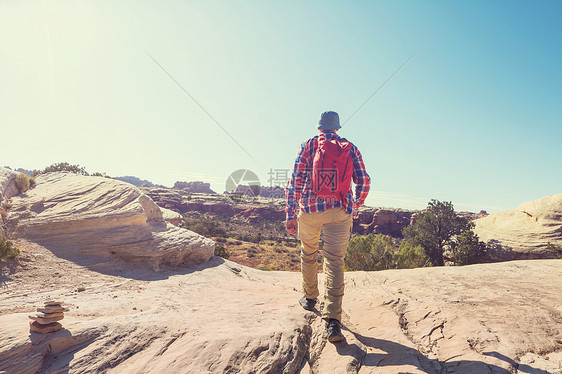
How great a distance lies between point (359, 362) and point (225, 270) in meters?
5.41

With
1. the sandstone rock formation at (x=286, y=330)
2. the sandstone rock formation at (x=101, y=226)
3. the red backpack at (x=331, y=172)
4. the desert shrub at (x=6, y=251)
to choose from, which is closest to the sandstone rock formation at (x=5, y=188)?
the sandstone rock formation at (x=101, y=226)

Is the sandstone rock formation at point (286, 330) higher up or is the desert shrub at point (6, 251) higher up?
the desert shrub at point (6, 251)

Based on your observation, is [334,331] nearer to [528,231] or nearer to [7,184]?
[7,184]

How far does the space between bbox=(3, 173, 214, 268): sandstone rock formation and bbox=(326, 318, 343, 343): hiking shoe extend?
5.40 metres

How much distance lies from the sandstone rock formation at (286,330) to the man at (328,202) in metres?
0.44

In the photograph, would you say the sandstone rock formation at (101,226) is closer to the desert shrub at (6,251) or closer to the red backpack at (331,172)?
the desert shrub at (6,251)

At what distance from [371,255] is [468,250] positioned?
10247 millimetres

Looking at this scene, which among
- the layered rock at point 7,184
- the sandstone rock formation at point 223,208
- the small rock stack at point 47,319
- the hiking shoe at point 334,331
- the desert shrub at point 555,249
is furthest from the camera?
the sandstone rock formation at point 223,208

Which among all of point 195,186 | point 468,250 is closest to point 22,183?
point 468,250

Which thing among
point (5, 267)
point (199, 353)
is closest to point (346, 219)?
point (199, 353)

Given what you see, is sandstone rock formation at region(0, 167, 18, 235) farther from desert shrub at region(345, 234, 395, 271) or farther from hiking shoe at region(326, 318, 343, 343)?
desert shrub at region(345, 234, 395, 271)

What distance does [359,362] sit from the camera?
263 centimetres

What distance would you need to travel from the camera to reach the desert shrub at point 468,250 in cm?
1822

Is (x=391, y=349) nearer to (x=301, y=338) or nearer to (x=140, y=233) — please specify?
(x=301, y=338)
